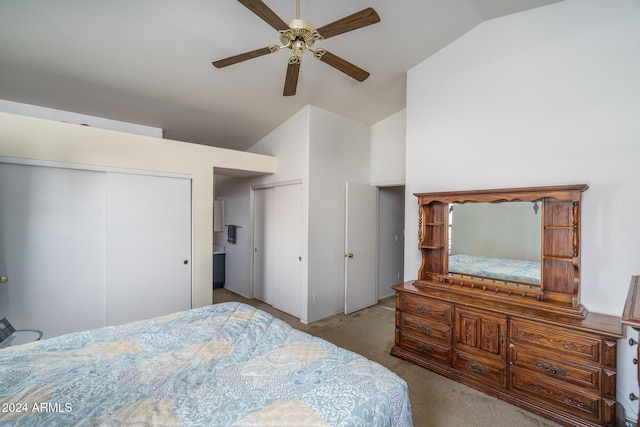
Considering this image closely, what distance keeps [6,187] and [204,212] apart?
1705 millimetres

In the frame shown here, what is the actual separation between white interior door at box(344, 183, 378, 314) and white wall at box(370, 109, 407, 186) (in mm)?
290

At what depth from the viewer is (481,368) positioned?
2.30m

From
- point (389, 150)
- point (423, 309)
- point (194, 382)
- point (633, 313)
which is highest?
point (389, 150)

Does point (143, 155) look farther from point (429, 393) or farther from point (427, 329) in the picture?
point (429, 393)

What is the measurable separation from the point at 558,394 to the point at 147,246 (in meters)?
3.92

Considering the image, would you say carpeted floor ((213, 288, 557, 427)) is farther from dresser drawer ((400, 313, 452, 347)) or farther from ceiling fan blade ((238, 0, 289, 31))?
ceiling fan blade ((238, 0, 289, 31))

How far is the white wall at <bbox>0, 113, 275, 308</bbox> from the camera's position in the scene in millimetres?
2509

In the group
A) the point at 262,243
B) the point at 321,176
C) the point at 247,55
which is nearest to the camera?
the point at 247,55

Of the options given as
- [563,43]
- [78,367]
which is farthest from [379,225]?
[78,367]

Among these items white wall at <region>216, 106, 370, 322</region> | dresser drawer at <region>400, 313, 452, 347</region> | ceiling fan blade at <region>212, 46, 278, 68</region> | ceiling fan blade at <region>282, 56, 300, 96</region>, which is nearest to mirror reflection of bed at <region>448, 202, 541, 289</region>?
dresser drawer at <region>400, 313, 452, 347</region>

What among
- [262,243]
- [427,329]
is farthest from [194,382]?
[262,243]

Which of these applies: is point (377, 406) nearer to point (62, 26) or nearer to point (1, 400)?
point (1, 400)

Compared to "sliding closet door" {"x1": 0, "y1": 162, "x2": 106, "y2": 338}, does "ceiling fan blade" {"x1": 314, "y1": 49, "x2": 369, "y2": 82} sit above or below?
above

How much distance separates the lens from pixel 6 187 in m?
2.47
